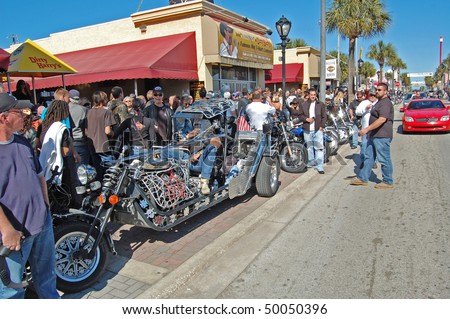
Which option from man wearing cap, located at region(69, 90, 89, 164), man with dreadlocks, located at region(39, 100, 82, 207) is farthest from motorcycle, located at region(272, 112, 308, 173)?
man with dreadlocks, located at region(39, 100, 82, 207)

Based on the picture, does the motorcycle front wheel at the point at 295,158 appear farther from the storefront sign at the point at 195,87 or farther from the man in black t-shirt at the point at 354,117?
the storefront sign at the point at 195,87

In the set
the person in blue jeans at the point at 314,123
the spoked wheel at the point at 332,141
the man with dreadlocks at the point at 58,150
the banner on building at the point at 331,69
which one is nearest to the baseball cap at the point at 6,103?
the man with dreadlocks at the point at 58,150

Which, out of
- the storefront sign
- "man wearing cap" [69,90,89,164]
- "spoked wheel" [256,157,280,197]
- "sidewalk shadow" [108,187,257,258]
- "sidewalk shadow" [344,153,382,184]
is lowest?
"sidewalk shadow" [108,187,257,258]

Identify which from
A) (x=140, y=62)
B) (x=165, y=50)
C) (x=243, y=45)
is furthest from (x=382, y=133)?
(x=243, y=45)

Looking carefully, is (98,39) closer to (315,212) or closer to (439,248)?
(315,212)

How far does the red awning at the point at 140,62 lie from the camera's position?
1260 cm

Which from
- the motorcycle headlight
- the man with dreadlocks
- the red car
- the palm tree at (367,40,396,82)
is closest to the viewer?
the motorcycle headlight

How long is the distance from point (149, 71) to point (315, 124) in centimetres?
650

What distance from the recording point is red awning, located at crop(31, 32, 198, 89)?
1260 centimetres

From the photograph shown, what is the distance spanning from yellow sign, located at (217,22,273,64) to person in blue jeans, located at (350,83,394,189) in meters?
9.31

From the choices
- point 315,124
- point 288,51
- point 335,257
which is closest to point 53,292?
point 335,257

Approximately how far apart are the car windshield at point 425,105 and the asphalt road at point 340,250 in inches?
358

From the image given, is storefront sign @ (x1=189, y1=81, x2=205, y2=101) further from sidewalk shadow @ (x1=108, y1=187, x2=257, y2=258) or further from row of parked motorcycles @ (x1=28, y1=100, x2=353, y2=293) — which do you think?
sidewalk shadow @ (x1=108, y1=187, x2=257, y2=258)

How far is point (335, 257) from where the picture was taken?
4.11 meters
